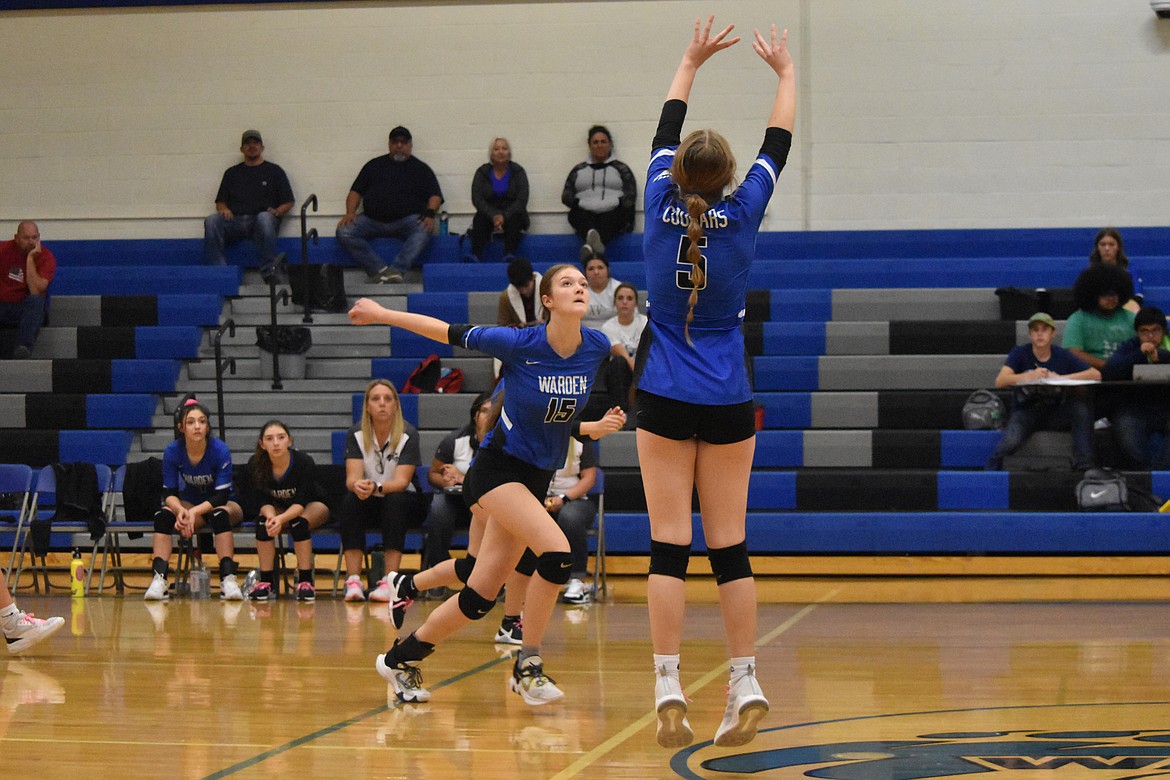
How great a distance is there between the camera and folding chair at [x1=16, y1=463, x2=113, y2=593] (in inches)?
358

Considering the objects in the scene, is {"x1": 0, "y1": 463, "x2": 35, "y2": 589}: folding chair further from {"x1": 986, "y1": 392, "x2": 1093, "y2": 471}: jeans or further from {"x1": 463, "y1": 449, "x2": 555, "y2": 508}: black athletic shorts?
{"x1": 986, "y1": 392, "x2": 1093, "y2": 471}: jeans

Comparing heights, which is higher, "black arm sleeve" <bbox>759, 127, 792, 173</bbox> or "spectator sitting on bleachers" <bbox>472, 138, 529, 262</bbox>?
"spectator sitting on bleachers" <bbox>472, 138, 529, 262</bbox>

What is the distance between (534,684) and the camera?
494cm

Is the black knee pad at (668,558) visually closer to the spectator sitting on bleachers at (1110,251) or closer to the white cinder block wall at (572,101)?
the spectator sitting on bleachers at (1110,251)

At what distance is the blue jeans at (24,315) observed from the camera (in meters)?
11.4

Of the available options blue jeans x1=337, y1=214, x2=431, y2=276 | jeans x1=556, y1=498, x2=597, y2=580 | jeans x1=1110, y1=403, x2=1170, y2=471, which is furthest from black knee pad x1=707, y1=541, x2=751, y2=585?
blue jeans x1=337, y1=214, x2=431, y2=276

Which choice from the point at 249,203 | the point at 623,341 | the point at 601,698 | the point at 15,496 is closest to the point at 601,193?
the point at 623,341

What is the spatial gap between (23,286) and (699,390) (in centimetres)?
917

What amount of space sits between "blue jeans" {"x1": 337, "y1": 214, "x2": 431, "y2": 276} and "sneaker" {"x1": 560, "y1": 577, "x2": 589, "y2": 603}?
4542 mm

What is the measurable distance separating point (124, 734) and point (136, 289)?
8196 millimetres

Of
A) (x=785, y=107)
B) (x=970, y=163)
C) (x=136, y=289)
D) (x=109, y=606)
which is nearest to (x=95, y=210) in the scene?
(x=136, y=289)

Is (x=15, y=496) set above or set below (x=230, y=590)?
above

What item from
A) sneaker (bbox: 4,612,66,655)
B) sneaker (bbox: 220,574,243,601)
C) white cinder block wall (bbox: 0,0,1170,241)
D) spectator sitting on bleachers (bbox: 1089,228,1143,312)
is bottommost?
sneaker (bbox: 220,574,243,601)

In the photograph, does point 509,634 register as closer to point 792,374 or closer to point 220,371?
point 792,374
